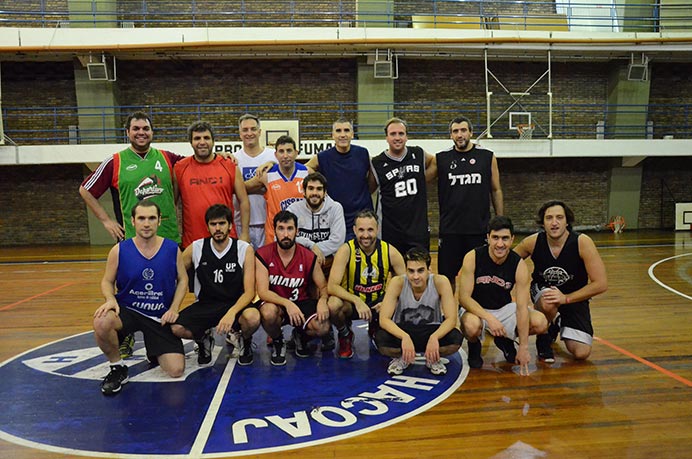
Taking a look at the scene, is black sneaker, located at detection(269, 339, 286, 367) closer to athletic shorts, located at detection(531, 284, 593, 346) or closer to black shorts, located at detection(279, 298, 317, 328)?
black shorts, located at detection(279, 298, 317, 328)

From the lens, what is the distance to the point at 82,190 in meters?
4.96

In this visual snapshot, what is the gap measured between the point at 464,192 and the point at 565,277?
1.27 m

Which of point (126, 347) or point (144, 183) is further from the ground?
point (144, 183)

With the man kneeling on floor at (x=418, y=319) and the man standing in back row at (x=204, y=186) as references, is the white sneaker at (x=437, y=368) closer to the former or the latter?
the man kneeling on floor at (x=418, y=319)

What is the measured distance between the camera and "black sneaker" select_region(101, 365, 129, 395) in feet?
12.8

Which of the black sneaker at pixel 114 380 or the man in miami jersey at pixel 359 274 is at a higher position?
the man in miami jersey at pixel 359 274

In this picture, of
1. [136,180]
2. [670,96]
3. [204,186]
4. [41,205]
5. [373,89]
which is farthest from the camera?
[670,96]

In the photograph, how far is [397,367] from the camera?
14.1 feet

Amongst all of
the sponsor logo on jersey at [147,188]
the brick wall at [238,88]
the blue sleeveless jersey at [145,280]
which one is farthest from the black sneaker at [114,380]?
the brick wall at [238,88]

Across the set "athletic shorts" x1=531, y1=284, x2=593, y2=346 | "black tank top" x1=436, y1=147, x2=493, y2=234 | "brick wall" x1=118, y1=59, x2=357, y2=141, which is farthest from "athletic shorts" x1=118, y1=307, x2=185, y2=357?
"brick wall" x1=118, y1=59, x2=357, y2=141

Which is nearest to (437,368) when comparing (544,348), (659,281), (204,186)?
(544,348)

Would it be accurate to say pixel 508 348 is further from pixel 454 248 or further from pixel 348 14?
pixel 348 14

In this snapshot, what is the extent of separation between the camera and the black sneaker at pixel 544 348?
4648mm

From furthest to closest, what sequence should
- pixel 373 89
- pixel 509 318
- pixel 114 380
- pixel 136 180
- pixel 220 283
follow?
pixel 373 89
pixel 136 180
pixel 220 283
pixel 509 318
pixel 114 380
